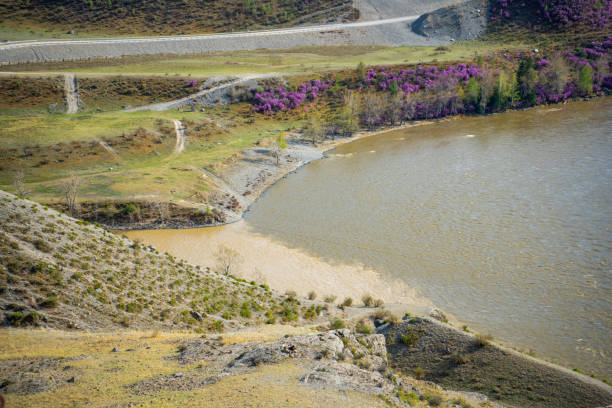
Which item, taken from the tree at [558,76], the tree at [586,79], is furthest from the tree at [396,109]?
the tree at [586,79]

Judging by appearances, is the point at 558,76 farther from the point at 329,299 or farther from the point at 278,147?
the point at 329,299

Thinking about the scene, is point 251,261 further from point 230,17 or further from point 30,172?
point 230,17

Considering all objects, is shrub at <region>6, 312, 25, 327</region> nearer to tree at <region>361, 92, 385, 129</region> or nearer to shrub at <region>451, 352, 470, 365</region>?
shrub at <region>451, 352, 470, 365</region>

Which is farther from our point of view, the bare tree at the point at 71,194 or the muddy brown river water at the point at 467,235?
the bare tree at the point at 71,194

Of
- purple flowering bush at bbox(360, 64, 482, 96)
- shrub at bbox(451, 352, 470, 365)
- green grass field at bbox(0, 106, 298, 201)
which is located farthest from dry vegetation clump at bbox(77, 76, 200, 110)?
shrub at bbox(451, 352, 470, 365)

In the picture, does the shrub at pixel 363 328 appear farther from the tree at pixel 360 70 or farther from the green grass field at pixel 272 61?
the green grass field at pixel 272 61

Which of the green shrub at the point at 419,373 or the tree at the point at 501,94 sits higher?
the tree at the point at 501,94

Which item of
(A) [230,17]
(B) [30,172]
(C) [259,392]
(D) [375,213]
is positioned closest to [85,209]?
(B) [30,172]
